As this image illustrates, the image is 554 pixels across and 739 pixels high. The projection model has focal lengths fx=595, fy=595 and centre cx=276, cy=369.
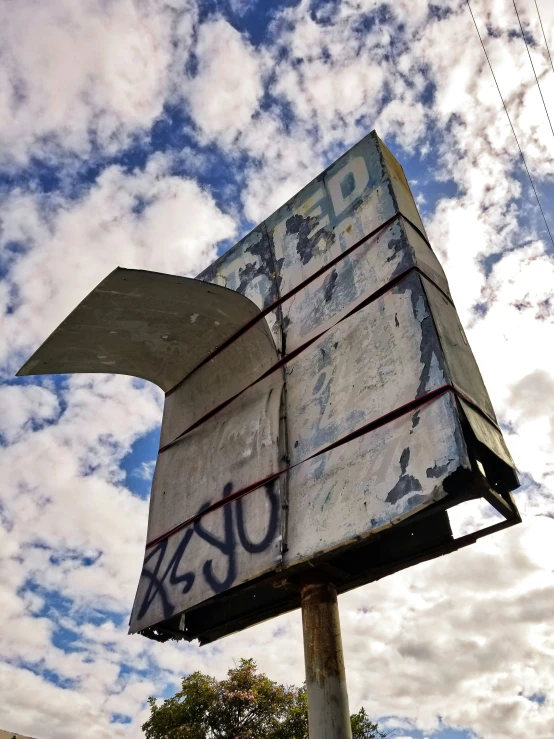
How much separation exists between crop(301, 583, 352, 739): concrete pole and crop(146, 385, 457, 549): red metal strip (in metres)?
0.93

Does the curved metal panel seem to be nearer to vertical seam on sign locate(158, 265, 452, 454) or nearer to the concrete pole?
vertical seam on sign locate(158, 265, 452, 454)

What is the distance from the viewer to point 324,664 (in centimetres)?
438

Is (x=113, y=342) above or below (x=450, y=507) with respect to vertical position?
above

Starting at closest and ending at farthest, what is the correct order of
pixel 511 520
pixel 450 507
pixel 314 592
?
pixel 450 507
pixel 511 520
pixel 314 592

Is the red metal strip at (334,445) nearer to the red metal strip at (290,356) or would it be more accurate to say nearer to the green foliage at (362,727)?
the red metal strip at (290,356)

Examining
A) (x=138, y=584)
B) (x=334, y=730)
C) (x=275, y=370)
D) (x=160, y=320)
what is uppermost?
(x=160, y=320)

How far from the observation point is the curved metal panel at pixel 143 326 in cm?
543

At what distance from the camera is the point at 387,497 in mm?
4008

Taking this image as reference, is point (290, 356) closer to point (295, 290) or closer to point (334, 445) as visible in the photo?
point (295, 290)

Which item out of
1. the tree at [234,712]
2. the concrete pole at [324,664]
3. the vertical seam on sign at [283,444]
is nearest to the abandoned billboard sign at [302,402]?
the vertical seam on sign at [283,444]

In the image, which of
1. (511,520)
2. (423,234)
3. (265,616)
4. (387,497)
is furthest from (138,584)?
(423,234)

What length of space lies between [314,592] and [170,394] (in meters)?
3.09

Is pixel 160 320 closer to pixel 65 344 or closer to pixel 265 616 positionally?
pixel 65 344

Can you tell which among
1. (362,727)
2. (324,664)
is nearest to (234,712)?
(362,727)
